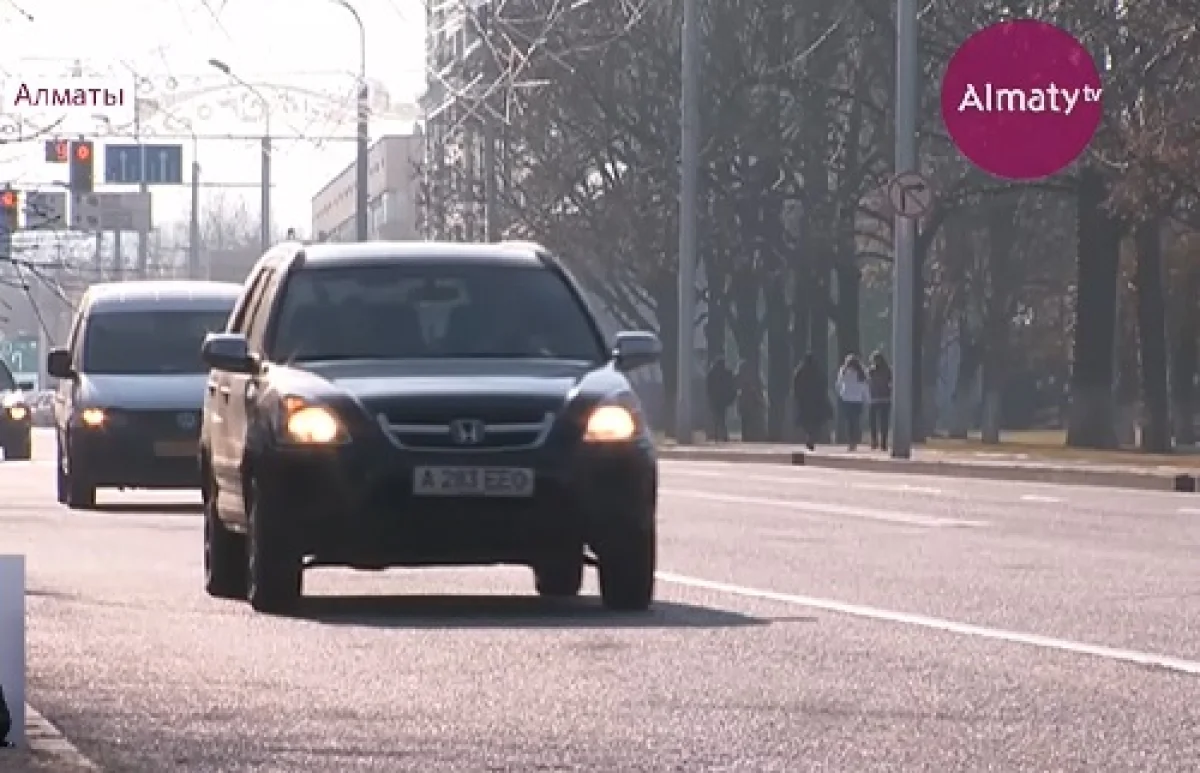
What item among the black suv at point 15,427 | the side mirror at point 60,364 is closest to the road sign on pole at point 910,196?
the black suv at point 15,427

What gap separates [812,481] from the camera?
1548 inches

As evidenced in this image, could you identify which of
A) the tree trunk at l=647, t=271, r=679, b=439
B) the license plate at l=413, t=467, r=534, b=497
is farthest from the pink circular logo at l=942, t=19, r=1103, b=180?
the license plate at l=413, t=467, r=534, b=497

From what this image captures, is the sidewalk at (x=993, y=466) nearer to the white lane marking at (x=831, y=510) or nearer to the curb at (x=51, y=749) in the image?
the white lane marking at (x=831, y=510)

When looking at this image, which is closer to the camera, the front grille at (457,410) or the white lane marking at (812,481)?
the front grille at (457,410)

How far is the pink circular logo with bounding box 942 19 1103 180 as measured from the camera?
53375 mm

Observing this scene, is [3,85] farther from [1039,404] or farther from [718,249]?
[1039,404]

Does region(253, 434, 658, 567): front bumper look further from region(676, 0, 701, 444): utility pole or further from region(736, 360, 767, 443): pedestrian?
region(736, 360, 767, 443): pedestrian

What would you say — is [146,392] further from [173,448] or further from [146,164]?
[146,164]

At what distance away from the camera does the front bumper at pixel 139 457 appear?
31.6 m

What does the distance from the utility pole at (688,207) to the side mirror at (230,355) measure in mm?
42616

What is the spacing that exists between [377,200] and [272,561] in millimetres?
149884

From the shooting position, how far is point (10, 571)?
10.7m

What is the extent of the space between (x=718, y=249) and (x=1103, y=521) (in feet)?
155

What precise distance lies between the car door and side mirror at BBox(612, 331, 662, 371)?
1747 millimetres
